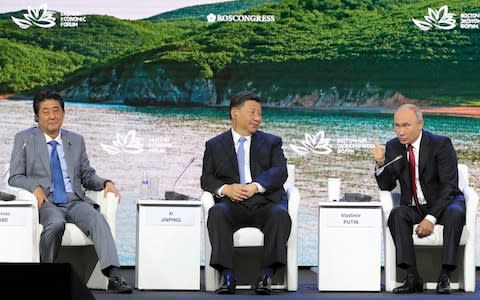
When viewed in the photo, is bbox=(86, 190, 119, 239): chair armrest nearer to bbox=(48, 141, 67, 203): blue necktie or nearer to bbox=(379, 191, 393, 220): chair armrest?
bbox=(48, 141, 67, 203): blue necktie

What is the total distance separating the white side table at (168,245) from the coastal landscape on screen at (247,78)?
3.97 feet

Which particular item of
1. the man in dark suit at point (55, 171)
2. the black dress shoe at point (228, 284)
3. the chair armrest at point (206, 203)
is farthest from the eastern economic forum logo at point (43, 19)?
the black dress shoe at point (228, 284)

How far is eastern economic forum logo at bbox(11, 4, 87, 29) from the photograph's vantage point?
7.99 m

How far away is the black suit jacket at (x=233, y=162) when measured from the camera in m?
6.67

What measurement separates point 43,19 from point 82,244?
2.20 m

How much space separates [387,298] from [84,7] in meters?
3.19

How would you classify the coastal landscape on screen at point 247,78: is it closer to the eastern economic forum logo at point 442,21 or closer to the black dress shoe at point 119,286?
the eastern economic forum logo at point 442,21

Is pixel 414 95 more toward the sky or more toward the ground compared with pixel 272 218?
more toward the sky

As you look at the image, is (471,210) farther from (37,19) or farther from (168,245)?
(37,19)

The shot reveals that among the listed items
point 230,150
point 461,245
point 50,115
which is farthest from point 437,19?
point 50,115

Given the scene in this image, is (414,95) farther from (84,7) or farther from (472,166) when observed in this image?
(84,7)

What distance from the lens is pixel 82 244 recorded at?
6.45 metres

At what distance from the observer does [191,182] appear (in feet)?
26.0

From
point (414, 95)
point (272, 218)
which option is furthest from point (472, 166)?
point (272, 218)
